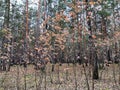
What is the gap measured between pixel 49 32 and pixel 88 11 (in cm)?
226

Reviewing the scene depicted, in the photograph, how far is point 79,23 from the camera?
9.66 m

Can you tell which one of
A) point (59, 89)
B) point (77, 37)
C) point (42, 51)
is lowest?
point (59, 89)

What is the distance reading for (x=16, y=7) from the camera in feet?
111

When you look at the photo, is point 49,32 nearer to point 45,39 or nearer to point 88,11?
point 45,39

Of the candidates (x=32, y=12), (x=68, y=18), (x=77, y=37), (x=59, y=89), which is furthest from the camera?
(x=32, y=12)

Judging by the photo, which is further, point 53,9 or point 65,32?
point 53,9

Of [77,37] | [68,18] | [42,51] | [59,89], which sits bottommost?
[59,89]

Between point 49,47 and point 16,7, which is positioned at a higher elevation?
point 16,7

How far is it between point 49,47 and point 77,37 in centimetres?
197

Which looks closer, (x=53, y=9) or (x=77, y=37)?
(x=77, y=37)

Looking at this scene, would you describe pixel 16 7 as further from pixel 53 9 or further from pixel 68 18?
pixel 68 18

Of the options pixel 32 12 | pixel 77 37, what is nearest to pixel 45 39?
pixel 77 37

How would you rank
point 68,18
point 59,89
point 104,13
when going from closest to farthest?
point 68,18 → point 59,89 → point 104,13

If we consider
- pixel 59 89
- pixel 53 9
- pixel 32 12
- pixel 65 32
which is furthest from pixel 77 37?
pixel 32 12
